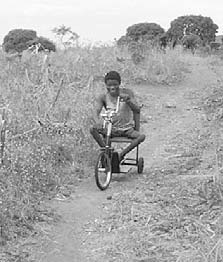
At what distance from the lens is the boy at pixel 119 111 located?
7.16m

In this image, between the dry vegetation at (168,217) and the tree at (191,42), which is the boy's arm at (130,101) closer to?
the dry vegetation at (168,217)

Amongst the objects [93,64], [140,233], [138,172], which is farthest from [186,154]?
[93,64]

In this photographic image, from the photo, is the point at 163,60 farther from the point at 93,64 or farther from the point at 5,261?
the point at 5,261

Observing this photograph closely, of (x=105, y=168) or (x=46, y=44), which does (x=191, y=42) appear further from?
(x=105, y=168)

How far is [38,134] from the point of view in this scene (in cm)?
775

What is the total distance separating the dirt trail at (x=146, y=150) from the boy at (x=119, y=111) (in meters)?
0.49

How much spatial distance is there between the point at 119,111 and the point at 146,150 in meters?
1.98

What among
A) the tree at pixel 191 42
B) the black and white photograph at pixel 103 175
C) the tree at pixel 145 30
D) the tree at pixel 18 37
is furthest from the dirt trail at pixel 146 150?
the tree at pixel 145 30

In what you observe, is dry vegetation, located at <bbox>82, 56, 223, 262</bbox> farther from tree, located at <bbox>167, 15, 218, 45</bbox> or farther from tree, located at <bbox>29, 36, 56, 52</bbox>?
tree, located at <bbox>167, 15, 218, 45</bbox>

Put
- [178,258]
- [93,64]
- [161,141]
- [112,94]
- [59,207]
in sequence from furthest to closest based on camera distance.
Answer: [93,64]
[161,141]
[112,94]
[59,207]
[178,258]

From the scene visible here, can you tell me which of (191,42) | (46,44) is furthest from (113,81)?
(191,42)

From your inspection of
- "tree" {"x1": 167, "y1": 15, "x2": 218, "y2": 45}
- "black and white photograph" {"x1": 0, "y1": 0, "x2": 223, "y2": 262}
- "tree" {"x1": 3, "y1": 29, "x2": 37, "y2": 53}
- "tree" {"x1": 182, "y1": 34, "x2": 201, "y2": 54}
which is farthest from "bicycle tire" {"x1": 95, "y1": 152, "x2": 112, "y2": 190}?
"tree" {"x1": 167, "y1": 15, "x2": 218, "y2": 45}

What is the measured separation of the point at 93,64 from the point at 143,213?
33.2 ft

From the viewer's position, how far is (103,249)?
4.95 metres
